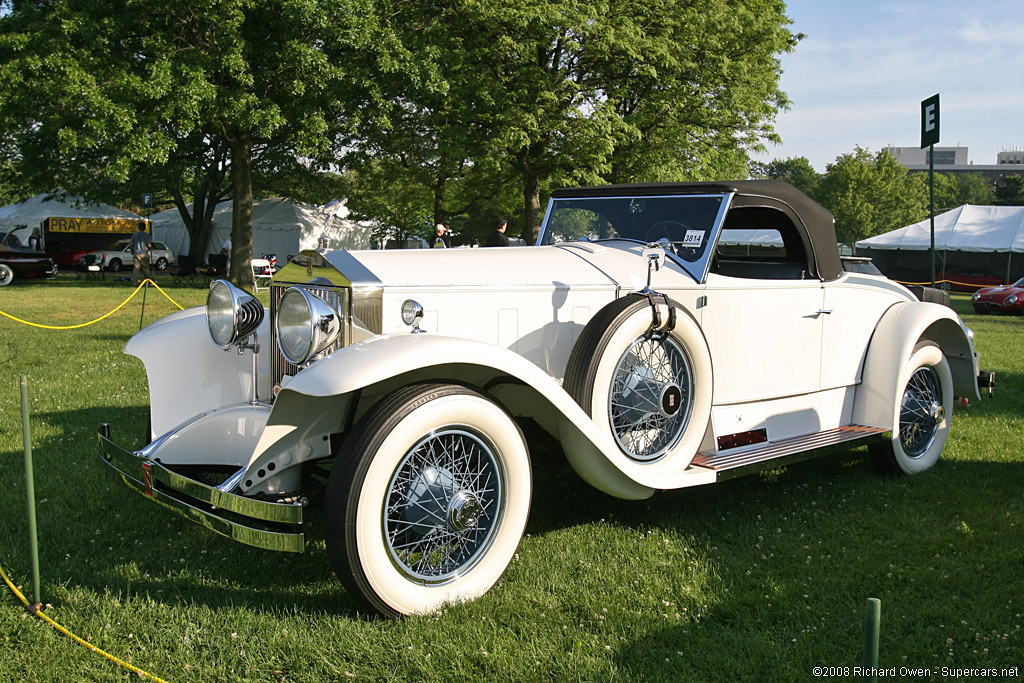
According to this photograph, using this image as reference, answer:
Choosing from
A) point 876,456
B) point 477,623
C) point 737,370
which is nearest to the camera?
point 477,623

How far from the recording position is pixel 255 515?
2965mm

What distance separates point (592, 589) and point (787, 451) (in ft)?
5.09

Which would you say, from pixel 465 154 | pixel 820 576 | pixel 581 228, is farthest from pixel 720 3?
pixel 820 576

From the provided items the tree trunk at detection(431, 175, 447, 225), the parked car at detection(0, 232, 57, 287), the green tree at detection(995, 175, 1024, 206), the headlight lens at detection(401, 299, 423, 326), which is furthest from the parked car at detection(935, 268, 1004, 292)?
the green tree at detection(995, 175, 1024, 206)

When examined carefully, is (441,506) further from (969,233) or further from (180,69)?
(969,233)

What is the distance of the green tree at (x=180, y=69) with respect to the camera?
52.6 ft

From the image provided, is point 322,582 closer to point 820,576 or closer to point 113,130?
point 820,576

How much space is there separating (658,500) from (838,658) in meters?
1.88

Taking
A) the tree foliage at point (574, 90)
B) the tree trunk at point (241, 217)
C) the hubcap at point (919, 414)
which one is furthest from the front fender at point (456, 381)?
the tree trunk at point (241, 217)

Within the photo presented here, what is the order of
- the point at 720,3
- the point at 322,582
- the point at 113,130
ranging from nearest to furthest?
1. the point at 322,582
2. the point at 113,130
3. the point at 720,3

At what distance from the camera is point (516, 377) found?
334cm

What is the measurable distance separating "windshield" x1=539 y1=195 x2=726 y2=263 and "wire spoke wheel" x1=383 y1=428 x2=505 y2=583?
183cm

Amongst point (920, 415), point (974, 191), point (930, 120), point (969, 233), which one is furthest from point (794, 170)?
point (920, 415)

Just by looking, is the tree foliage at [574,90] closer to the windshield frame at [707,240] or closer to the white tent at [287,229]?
the white tent at [287,229]
